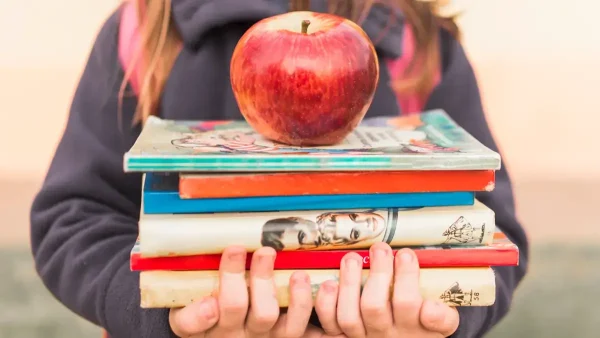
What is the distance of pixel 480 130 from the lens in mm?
743

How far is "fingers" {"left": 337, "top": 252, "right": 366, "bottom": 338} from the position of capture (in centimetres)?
47

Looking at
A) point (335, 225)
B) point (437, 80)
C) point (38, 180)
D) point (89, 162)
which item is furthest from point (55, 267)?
point (38, 180)

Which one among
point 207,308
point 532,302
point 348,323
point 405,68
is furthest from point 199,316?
point 532,302

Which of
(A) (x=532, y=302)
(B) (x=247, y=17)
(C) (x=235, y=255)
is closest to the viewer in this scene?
(C) (x=235, y=255)

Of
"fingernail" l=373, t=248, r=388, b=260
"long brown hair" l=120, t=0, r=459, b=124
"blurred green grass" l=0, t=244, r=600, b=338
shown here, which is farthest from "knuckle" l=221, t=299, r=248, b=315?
"blurred green grass" l=0, t=244, r=600, b=338

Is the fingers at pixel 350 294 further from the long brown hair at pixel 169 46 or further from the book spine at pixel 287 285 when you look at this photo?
the long brown hair at pixel 169 46

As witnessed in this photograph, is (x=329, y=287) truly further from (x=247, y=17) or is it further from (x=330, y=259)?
(x=247, y=17)

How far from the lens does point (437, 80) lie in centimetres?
75

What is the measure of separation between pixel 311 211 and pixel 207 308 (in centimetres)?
11

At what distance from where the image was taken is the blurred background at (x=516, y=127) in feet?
4.99

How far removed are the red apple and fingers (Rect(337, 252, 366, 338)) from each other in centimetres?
10

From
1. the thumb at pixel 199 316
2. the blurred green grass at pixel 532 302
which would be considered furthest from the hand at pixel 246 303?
the blurred green grass at pixel 532 302

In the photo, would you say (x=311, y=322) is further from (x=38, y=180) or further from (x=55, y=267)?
(x=38, y=180)

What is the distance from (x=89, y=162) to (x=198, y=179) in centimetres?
30
